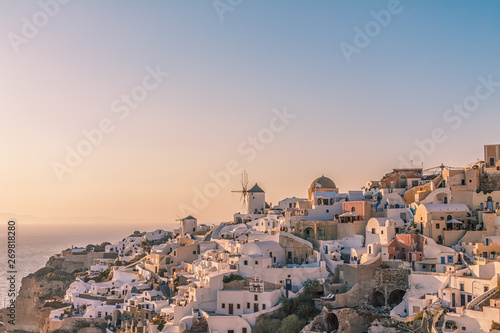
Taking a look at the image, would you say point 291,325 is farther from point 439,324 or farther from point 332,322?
point 439,324

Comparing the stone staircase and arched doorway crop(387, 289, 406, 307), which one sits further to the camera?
arched doorway crop(387, 289, 406, 307)

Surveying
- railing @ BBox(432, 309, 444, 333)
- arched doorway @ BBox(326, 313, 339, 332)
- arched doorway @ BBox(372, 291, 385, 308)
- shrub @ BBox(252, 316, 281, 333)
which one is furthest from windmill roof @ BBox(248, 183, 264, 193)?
railing @ BBox(432, 309, 444, 333)

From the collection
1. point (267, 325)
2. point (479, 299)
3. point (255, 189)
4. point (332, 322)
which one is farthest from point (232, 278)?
point (255, 189)

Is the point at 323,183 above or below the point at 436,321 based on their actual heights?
above

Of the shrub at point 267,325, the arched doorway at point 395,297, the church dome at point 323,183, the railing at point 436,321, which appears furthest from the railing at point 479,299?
the church dome at point 323,183

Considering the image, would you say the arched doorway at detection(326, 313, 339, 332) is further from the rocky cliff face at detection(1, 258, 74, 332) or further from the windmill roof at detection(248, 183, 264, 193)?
→ the rocky cliff face at detection(1, 258, 74, 332)

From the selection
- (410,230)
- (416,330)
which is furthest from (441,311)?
(410,230)

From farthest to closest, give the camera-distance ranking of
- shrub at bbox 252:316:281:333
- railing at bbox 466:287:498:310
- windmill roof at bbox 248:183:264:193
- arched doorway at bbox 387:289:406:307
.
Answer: windmill roof at bbox 248:183:264:193 < arched doorway at bbox 387:289:406:307 < shrub at bbox 252:316:281:333 < railing at bbox 466:287:498:310
